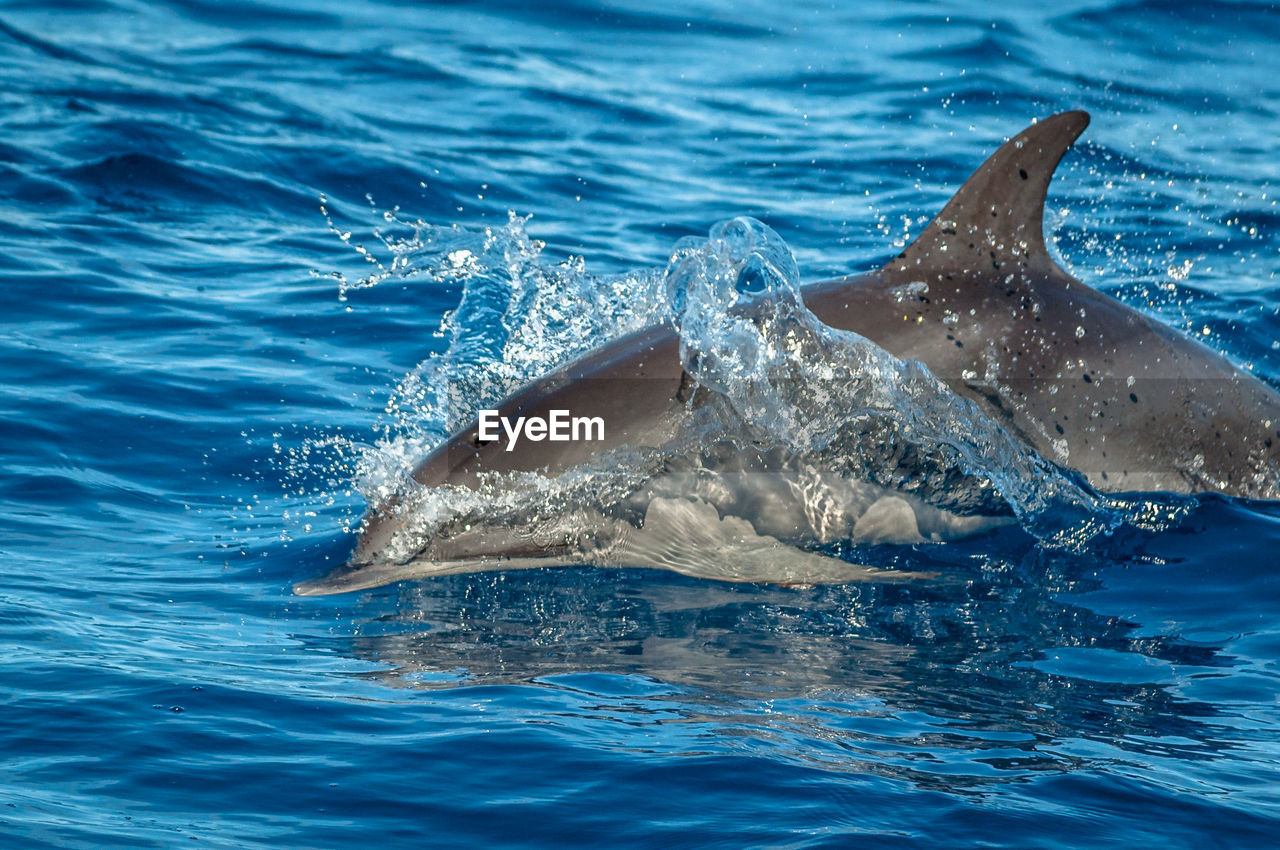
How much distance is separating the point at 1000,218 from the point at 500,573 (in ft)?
10.3

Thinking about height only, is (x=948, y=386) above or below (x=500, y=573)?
above

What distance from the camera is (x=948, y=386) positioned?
718 cm

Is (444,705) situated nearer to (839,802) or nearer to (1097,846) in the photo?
(839,802)

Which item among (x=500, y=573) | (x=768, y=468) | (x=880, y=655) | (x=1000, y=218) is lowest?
(x=880, y=655)

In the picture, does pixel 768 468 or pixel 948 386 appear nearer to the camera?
pixel 948 386

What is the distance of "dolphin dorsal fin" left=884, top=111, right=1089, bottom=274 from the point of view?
7266mm

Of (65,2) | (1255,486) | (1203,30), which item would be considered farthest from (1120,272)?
(65,2)

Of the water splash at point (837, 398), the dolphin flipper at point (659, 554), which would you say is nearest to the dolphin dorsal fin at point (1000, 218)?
the water splash at point (837, 398)

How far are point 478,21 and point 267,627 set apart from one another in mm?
17298

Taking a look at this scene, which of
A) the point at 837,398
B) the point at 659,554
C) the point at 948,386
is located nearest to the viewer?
the point at 948,386

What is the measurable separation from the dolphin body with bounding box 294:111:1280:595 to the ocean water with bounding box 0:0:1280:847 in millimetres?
256

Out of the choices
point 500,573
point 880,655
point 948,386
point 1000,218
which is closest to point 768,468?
point 948,386

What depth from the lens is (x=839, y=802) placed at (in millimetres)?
4703

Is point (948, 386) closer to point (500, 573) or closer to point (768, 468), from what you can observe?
point (768, 468)
